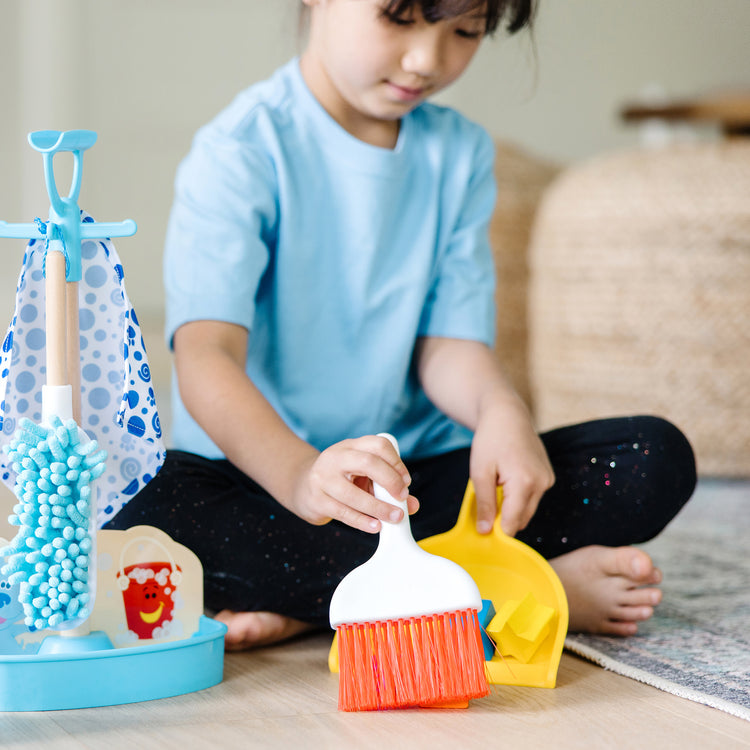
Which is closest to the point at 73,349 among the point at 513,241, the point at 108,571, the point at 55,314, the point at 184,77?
the point at 55,314

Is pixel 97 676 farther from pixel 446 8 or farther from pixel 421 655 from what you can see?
pixel 446 8

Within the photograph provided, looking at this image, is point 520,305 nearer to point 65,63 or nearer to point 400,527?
point 65,63

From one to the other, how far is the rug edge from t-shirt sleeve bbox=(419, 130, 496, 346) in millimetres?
303

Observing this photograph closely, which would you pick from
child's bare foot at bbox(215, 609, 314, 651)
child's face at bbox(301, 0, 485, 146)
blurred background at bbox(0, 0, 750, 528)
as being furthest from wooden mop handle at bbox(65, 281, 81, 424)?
blurred background at bbox(0, 0, 750, 528)

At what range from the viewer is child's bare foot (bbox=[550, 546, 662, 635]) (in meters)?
0.77

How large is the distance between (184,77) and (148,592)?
2.07m

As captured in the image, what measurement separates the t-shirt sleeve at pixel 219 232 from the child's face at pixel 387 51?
10 centimetres

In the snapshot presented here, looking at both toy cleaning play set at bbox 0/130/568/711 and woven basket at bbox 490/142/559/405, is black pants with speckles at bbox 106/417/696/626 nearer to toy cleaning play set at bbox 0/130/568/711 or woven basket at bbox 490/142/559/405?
Answer: toy cleaning play set at bbox 0/130/568/711

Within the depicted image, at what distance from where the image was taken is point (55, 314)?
578 millimetres

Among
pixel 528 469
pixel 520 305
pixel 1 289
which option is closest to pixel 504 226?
pixel 520 305

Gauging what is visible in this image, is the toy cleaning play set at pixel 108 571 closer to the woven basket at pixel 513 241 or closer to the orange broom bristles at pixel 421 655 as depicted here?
the orange broom bristles at pixel 421 655

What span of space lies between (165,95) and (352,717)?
2.15m

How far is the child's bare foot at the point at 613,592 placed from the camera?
770 mm

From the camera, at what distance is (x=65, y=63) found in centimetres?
238
